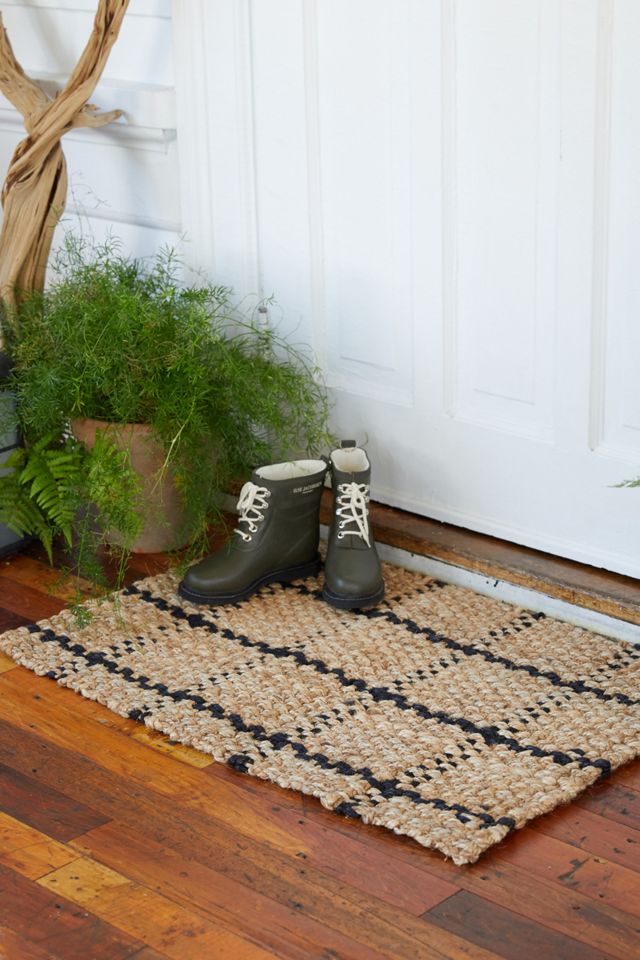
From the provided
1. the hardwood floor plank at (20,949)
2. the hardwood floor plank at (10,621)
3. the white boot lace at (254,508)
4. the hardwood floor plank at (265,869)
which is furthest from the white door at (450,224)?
the hardwood floor plank at (20,949)

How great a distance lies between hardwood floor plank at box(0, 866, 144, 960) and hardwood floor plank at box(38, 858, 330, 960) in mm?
12

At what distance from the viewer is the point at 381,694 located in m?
1.76

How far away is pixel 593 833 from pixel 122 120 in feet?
5.34

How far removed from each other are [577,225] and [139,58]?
1001 mm

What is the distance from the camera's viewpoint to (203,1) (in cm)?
224

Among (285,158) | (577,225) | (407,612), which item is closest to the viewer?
(577,225)

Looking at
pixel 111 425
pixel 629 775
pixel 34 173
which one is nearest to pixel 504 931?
pixel 629 775

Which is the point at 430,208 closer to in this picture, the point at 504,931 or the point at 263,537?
the point at 263,537

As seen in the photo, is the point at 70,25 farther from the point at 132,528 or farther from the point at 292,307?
the point at 132,528

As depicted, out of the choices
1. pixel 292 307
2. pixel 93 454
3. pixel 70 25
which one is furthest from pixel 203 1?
pixel 93 454

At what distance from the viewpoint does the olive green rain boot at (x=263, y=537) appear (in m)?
2.04

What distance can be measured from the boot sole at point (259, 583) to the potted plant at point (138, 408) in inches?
5.5

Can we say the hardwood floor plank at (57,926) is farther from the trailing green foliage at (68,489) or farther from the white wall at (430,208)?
the white wall at (430,208)

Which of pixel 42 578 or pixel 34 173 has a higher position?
pixel 34 173
